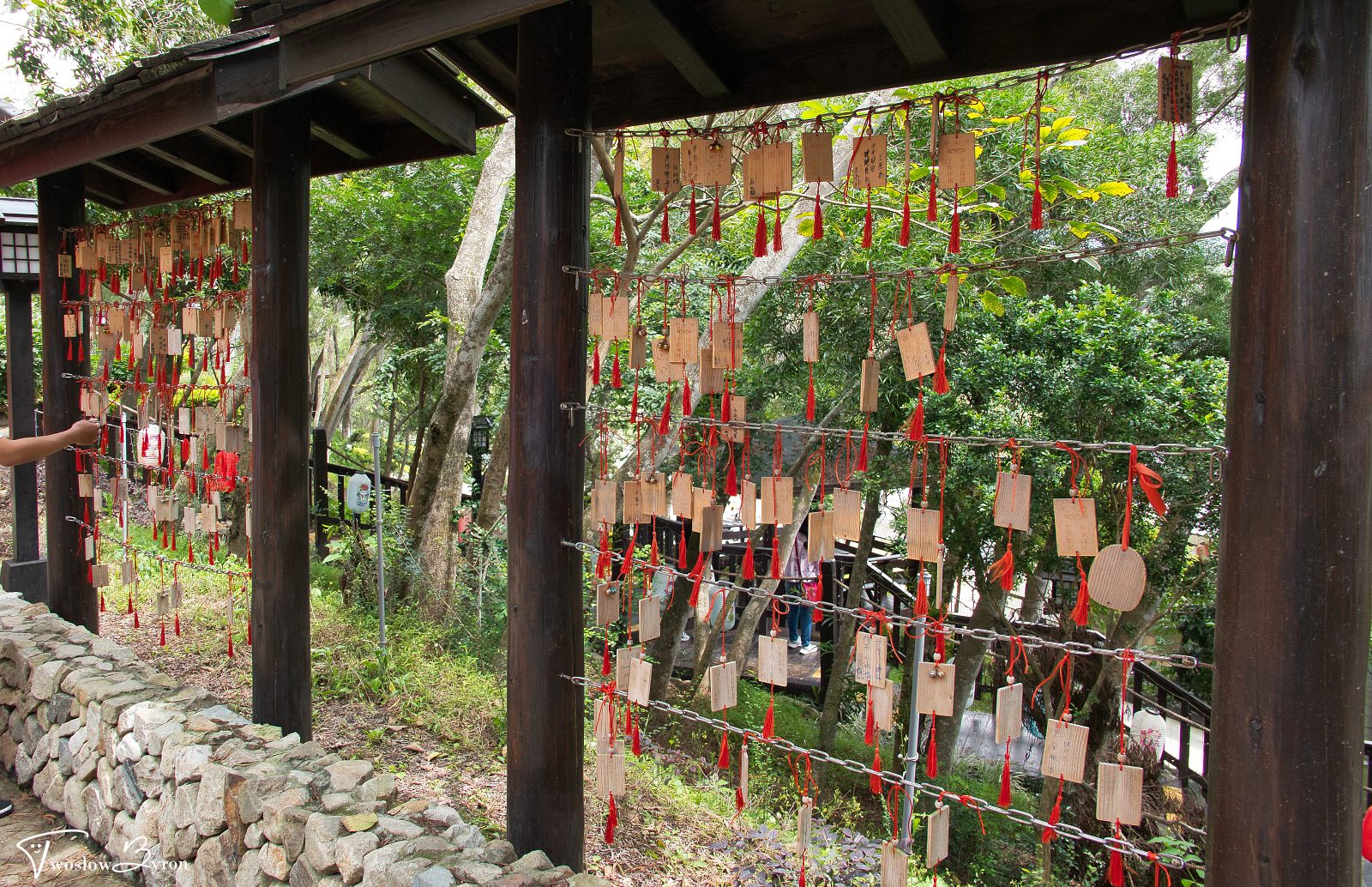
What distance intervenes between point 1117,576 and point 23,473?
18.9 ft

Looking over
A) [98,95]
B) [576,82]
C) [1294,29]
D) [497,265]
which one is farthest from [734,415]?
[497,265]

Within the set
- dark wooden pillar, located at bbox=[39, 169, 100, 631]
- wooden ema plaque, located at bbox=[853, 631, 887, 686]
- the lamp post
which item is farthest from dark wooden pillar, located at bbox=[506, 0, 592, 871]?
the lamp post

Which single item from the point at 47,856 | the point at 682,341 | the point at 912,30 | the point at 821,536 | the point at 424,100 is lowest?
the point at 47,856

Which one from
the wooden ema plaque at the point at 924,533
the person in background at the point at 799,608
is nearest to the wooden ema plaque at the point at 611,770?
the wooden ema plaque at the point at 924,533

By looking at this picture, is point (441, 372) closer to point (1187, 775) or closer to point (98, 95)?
point (98, 95)

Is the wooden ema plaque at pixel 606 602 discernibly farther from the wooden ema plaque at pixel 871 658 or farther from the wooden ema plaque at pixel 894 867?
the wooden ema plaque at pixel 894 867

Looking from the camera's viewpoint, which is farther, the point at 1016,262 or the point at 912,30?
the point at 912,30

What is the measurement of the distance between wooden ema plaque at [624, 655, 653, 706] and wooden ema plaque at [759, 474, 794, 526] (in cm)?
50

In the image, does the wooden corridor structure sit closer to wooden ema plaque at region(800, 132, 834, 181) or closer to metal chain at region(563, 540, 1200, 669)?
metal chain at region(563, 540, 1200, 669)

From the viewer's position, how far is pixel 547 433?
2.18 m

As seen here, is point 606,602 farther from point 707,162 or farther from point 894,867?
point 707,162

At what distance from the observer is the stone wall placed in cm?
216

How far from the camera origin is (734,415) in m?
2.15

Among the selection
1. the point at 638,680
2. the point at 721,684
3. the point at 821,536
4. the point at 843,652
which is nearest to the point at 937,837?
the point at 721,684
